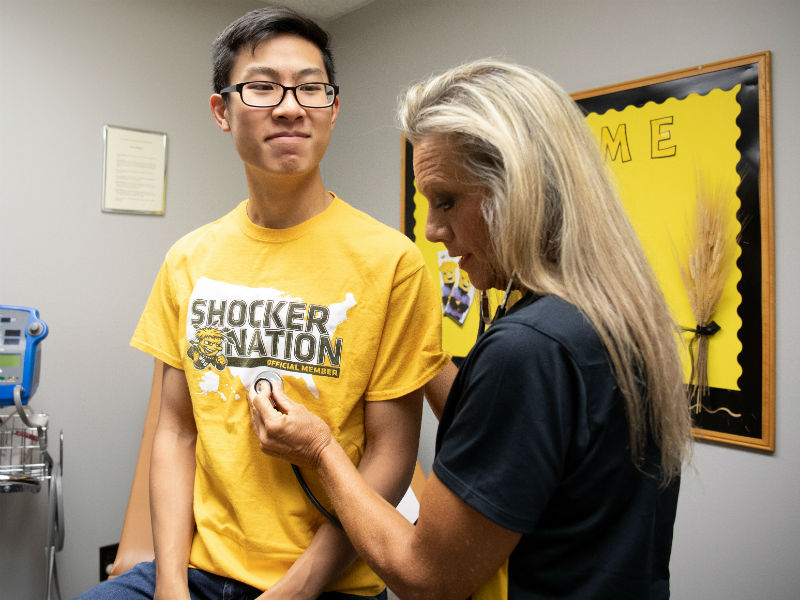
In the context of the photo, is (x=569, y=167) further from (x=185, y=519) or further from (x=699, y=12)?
(x=699, y=12)

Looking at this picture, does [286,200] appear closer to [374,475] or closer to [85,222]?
[374,475]

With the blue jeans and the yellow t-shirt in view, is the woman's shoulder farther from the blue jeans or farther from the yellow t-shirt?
the blue jeans

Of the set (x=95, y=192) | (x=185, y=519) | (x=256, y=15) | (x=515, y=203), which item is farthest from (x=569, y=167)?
(x=95, y=192)

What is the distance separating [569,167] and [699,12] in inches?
51.1

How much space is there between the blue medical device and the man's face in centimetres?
114

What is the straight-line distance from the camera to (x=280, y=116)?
1.10 meters

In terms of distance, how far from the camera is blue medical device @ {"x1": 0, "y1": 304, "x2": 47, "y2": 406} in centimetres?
182

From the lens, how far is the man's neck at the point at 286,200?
118 cm

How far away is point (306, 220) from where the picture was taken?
1.20 meters

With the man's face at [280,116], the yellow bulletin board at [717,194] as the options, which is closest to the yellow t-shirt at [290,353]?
the man's face at [280,116]

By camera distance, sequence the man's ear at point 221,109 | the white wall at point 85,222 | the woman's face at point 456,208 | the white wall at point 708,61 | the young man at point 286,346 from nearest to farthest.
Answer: the woman's face at point 456,208 < the young man at point 286,346 < the man's ear at point 221,109 < the white wall at point 708,61 < the white wall at point 85,222

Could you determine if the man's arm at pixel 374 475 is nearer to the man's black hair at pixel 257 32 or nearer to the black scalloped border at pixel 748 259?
the man's black hair at pixel 257 32

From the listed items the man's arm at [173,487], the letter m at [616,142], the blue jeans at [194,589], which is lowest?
the blue jeans at [194,589]

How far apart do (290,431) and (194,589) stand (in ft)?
1.41
